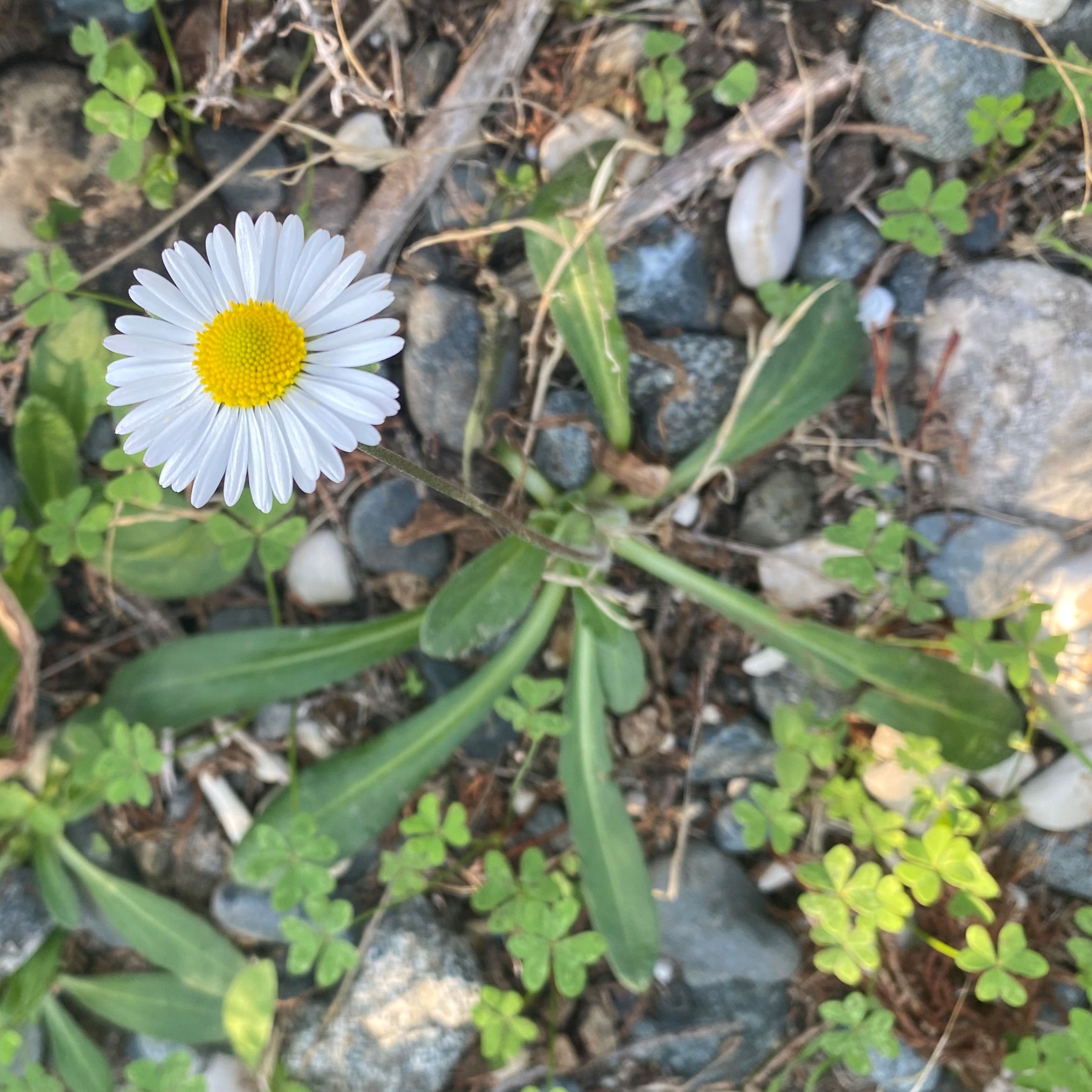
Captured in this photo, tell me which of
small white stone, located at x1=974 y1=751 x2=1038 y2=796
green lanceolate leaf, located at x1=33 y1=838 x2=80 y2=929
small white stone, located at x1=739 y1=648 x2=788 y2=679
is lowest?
small white stone, located at x1=974 y1=751 x2=1038 y2=796

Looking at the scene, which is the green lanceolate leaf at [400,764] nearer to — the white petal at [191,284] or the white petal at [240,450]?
the white petal at [240,450]

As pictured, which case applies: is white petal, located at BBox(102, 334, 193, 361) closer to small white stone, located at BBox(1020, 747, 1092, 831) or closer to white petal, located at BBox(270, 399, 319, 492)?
white petal, located at BBox(270, 399, 319, 492)

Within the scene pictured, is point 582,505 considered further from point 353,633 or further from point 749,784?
point 749,784

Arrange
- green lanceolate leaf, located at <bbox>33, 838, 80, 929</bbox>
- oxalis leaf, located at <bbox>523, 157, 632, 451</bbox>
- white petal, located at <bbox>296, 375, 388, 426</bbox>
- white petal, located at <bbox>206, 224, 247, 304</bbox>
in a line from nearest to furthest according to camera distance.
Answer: white petal, located at <bbox>296, 375, 388, 426</bbox>, white petal, located at <bbox>206, 224, 247, 304</bbox>, oxalis leaf, located at <bbox>523, 157, 632, 451</bbox>, green lanceolate leaf, located at <bbox>33, 838, 80, 929</bbox>

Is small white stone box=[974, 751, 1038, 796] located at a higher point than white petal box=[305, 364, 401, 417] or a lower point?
lower

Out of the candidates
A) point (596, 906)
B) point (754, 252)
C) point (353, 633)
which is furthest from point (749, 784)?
point (754, 252)

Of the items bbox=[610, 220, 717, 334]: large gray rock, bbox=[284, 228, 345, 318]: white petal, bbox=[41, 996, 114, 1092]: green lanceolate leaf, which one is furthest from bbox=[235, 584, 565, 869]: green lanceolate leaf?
bbox=[284, 228, 345, 318]: white petal
